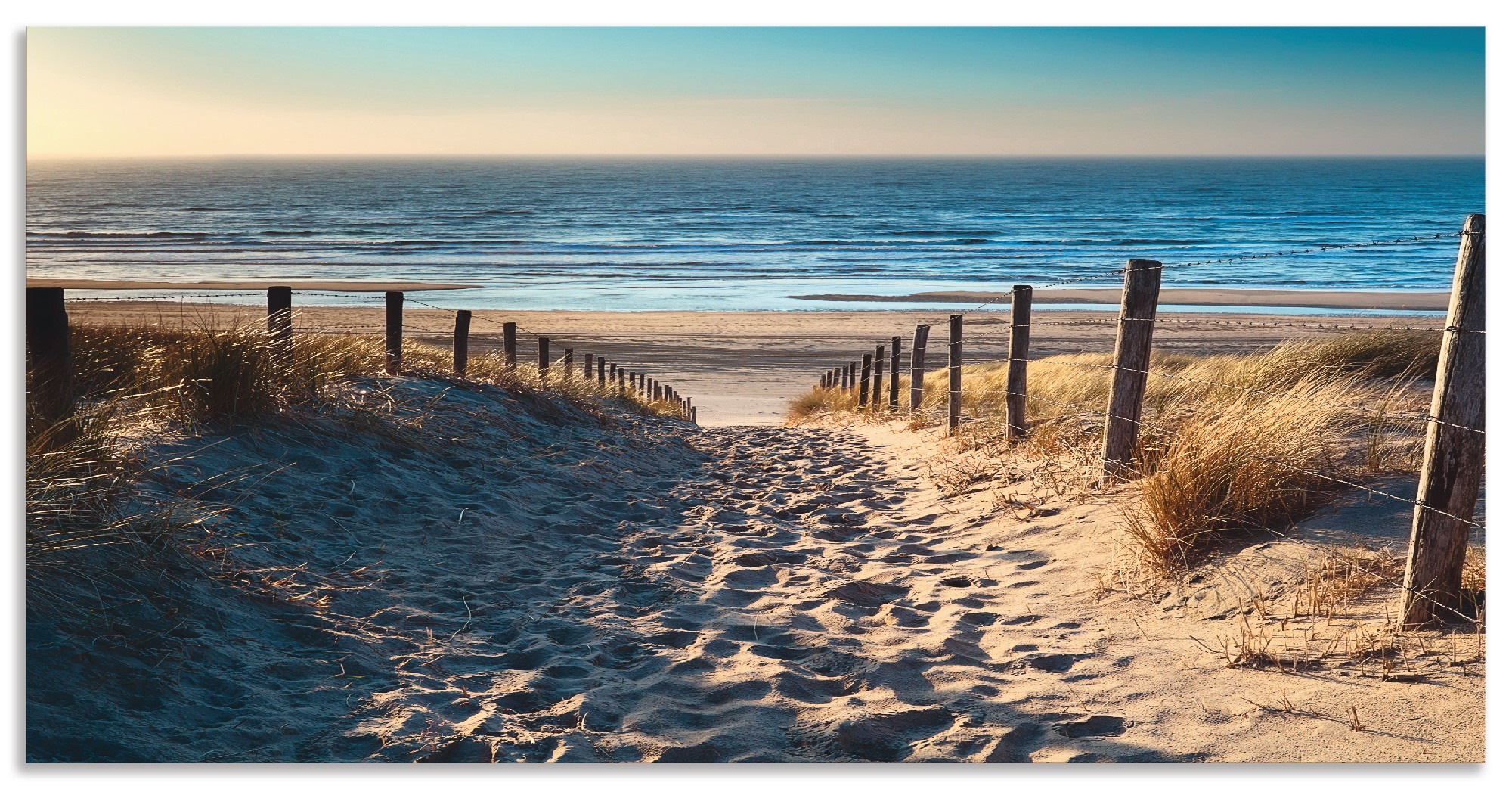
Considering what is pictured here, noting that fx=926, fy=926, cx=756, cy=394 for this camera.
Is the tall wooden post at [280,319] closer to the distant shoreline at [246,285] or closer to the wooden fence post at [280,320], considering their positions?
the wooden fence post at [280,320]

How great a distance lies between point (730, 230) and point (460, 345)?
158 feet

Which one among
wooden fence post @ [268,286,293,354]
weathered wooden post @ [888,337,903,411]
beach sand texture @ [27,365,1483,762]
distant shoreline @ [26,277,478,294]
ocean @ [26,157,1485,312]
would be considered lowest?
beach sand texture @ [27,365,1483,762]

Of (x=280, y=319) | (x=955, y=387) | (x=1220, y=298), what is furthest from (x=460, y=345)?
(x=1220, y=298)

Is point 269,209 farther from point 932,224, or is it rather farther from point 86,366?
point 86,366

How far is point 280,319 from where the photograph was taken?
19.5 feet

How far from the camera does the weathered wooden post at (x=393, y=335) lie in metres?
7.43

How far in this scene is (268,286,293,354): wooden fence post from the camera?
565cm

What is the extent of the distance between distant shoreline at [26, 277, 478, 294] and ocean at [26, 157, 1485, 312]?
Result: 1.37 metres

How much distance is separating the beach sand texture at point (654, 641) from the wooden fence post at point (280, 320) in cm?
53

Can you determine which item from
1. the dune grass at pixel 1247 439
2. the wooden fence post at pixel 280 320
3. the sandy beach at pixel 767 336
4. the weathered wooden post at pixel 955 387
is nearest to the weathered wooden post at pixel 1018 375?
the dune grass at pixel 1247 439

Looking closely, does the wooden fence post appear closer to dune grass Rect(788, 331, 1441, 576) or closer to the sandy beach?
dune grass Rect(788, 331, 1441, 576)

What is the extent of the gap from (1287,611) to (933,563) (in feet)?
5.52

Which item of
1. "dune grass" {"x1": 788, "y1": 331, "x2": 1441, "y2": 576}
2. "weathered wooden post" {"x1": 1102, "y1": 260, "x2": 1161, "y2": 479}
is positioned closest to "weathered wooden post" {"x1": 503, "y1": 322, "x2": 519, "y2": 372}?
"dune grass" {"x1": 788, "y1": 331, "x2": 1441, "y2": 576}

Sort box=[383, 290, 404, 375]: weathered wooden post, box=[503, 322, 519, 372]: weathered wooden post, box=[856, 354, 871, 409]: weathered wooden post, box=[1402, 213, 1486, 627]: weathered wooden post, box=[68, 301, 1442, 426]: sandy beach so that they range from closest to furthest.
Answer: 1. box=[1402, 213, 1486, 627]: weathered wooden post
2. box=[383, 290, 404, 375]: weathered wooden post
3. box=[503, 322, 519, 372]: weathered wooden post
4. box=[856, 354, 871, 409]: weathered wooden post
5. box=[68, 301, 1442, 426]: sandy beach
